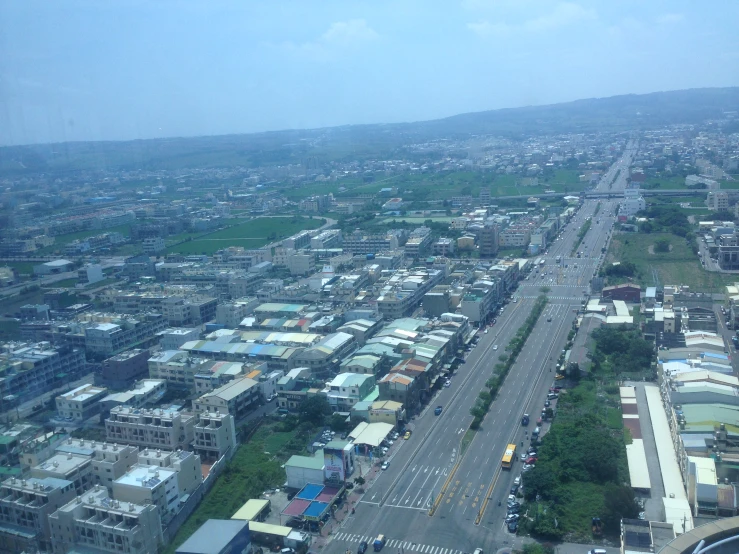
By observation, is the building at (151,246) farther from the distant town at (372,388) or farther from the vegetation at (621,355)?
the vegetation at (621,355)

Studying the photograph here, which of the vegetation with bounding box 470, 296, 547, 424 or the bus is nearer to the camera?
the bus

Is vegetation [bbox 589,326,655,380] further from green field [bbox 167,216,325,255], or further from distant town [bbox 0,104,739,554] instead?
green field [bbox 167,216,325,255]

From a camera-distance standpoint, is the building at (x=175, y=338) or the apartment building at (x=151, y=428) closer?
the apartment building at (x=151, y=428)

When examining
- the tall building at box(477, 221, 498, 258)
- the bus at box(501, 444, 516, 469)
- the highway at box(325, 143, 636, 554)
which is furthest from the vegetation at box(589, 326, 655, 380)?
the tall building at box(477, 221, 498, 258)

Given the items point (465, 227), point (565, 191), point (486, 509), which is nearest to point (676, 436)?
point (486, 509)

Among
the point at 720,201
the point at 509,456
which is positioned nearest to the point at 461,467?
the point at 509,456

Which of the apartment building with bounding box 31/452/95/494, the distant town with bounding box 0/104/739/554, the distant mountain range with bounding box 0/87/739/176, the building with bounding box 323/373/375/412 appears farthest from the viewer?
the distant mountain range with bounding box 0/87/739/176

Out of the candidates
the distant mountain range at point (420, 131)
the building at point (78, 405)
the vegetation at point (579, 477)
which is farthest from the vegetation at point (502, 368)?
the distant mountain range at point (420, 131)

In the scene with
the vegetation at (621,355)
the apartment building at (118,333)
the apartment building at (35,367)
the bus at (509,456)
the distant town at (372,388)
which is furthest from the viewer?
the apartment building at (118,333)
